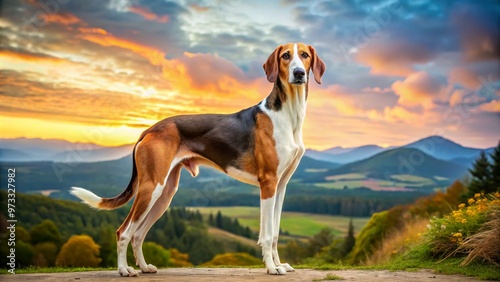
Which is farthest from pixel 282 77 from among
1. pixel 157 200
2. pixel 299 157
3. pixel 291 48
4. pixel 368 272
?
pixel 368 272

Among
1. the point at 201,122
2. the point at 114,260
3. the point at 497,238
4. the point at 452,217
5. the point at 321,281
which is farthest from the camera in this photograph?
the point at 114,260

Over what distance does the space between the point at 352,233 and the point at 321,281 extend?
12.8m

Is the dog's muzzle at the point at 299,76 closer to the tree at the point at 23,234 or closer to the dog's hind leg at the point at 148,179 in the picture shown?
the dog's hind leg at the point at 148,179

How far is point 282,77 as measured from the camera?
8094 millimetres

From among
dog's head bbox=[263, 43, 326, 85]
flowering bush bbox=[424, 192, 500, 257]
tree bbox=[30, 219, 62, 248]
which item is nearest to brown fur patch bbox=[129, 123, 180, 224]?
dog's head bbox=[263, 43, 326, 85]

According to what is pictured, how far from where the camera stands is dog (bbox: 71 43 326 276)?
8008 millimetres

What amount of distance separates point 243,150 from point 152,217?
1804 mm

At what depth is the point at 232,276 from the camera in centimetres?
831

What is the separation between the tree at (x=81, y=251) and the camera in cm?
1862

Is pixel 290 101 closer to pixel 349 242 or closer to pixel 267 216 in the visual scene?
pixel 267 216

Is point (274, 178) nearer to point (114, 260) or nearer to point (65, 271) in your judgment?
point (65, 271)

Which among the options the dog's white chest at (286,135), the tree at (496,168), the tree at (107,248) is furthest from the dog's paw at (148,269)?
the tree at (496,168)

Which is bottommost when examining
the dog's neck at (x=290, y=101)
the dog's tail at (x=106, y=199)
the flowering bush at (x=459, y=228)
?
the flowering bush at (x=459, y=228)

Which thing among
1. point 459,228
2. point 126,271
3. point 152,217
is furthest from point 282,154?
point 459,228
